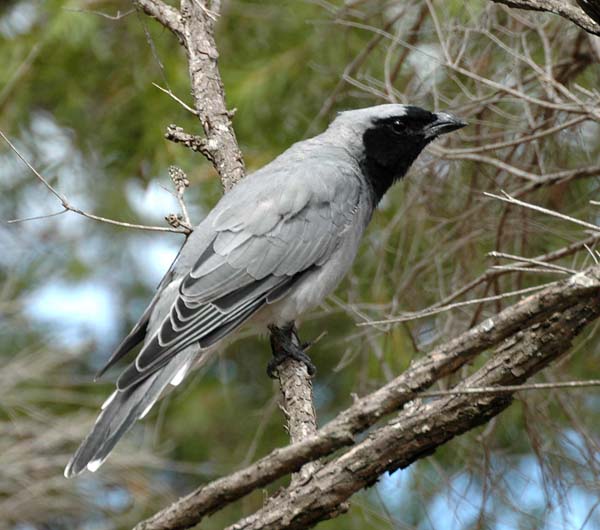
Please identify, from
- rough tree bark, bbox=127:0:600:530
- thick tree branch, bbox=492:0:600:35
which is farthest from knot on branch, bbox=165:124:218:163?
rough tree bark, bbox=127:0:600:530

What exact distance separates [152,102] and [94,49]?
65 cm

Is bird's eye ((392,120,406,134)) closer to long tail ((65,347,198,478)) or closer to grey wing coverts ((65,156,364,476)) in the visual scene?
grey wing coverts ((65,156,364,476))

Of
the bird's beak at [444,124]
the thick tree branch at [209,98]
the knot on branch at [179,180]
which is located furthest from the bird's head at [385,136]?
the knot on branch at [179,180]

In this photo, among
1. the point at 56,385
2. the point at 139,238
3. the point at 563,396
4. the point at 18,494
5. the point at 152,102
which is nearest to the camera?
the point at 563,396

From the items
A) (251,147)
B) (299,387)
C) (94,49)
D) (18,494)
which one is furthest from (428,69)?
(18,494)

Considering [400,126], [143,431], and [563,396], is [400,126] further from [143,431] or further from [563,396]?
[143,431]

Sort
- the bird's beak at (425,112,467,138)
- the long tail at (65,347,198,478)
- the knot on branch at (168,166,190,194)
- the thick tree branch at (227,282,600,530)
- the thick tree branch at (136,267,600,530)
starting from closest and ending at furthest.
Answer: the thick tree branch at (136,267,600,530), the thick tree branch at (227,282,600,530), the long tail at (65,347,198,478), the knot on branch at (168,166,190,194), the bird's beak at (425,112,467,138)

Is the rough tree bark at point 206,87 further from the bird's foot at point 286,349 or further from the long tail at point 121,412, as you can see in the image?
the long tail at point 121,412

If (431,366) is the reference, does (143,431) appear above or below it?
above

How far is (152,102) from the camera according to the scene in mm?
6461

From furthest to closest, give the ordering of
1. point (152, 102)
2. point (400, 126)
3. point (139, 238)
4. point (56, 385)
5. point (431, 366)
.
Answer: point (139, 238) → point (56, 385) → point (152, 102) → point (400, 126) → point (431, 366)

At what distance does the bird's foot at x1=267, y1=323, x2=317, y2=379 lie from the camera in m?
4.19

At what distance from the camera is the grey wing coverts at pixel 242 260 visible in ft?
13.4

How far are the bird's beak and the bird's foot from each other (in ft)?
3.65
